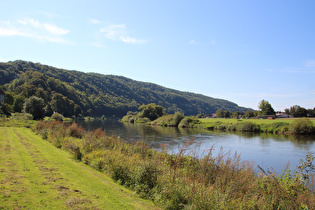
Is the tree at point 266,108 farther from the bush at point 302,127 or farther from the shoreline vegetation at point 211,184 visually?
the shoreline vegetation at point 211,184

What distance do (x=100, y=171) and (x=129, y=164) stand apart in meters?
2.31

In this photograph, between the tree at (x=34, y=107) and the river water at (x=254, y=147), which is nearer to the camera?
the river water at (x=254, y=147)

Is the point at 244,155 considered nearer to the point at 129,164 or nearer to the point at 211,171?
the point at 211,171

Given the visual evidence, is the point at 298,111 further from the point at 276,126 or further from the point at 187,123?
the point at 187,123

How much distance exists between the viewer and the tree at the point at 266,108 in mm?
116375

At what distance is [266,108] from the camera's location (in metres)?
117

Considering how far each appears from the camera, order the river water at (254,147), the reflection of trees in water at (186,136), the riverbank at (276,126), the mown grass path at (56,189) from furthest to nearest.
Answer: the riverbank at (276,126), the reflection of trees in water at (186,136), the river water at (254,147), the mown grass path at (56,189)

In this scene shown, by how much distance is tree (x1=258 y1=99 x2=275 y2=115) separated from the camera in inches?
4582

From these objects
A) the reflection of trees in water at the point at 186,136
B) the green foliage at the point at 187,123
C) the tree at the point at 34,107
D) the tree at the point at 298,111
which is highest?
the tree at the point at 298,111

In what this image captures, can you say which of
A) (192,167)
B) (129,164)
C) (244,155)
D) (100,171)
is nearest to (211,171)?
(192,167)

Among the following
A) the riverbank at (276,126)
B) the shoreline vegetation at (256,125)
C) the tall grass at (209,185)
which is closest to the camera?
the tall grass at (209,185)

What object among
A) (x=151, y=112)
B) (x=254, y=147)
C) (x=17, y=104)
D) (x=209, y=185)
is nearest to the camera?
(x=209, y=185)

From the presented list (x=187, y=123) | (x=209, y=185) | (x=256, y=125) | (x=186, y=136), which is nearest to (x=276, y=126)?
(x=256, y=125)

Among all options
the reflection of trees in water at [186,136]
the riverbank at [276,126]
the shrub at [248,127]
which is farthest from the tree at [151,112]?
the reflection of trees in water at [186,136]
